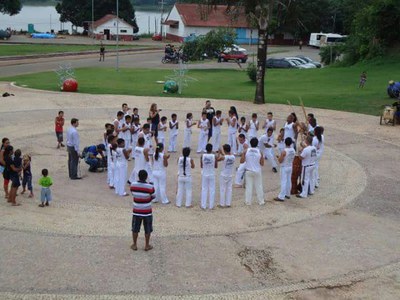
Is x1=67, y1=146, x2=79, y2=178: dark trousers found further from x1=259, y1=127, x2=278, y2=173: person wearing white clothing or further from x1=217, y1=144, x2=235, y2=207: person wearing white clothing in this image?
x1=259, y1=127, x2=278, y2=173: person wearing white clothing

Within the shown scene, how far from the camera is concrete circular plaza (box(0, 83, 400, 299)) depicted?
370 inches

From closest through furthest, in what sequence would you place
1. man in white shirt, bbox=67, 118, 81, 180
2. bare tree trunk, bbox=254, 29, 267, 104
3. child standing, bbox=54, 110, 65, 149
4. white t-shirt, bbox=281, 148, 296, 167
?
1. white t-shirt, bbox=281, 148, 296, 167
2. man in white shirt, bbox=67, 118, 81, 180
3. child standing, bbox=54, 110, 65, 149
4. bare tree trunk, bbox=254, 29, 267, 104

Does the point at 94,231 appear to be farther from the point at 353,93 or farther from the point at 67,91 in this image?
the point at 353,93

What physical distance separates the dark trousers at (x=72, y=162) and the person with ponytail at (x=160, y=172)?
128 inches

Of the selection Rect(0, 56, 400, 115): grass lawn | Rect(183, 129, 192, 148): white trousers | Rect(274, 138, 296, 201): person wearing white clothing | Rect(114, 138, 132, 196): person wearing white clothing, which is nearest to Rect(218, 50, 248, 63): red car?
Rect(0, 56, 400, 115): grass lawn

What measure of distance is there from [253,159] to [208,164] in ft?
3.90

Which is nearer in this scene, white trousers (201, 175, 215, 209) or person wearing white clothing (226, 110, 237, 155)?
white trousers (201, 175, 215, 209)

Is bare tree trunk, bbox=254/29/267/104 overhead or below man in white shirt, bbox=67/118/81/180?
overhead

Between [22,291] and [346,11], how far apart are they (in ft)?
244

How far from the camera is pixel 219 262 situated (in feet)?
34.0

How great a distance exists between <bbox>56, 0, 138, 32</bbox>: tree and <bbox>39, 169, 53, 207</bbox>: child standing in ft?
261

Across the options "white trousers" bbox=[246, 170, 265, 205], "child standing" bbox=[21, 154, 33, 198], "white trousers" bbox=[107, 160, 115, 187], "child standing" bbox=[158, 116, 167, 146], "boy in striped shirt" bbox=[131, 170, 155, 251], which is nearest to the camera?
"boy in striped shirt" bbox=[131, 170, 155, 251]

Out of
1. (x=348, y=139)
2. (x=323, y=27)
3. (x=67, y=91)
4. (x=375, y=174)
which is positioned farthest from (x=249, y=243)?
(x=323, y=27)

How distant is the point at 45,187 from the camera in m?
12.9
